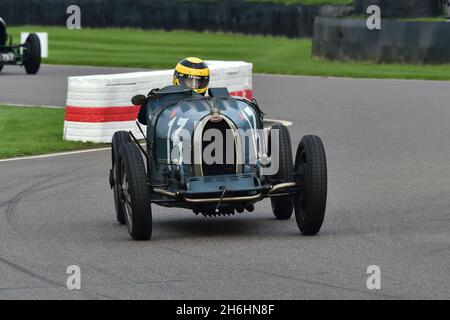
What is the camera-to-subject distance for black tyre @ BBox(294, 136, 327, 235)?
10.3 m

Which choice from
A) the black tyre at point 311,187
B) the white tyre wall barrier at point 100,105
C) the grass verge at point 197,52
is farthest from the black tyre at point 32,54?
the black tyre at point 311,187

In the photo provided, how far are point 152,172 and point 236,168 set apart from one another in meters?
0.87

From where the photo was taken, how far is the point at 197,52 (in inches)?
1462

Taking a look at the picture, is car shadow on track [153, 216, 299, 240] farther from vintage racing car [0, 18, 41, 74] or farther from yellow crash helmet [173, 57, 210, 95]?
vintage racing car [0, 18, 41, 74]

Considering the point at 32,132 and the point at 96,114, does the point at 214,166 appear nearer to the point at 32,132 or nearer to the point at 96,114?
the point at 96,114

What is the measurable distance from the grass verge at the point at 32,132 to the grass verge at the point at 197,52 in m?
10.5

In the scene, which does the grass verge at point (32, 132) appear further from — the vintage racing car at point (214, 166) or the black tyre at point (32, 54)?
the black tyre at point (32, 54)

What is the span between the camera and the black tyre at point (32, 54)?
1203 inches

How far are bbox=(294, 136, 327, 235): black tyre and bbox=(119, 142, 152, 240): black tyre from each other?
1211mm

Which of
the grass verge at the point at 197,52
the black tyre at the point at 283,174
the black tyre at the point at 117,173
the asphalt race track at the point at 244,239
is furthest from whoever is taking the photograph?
the grass verge at the point at 197,52

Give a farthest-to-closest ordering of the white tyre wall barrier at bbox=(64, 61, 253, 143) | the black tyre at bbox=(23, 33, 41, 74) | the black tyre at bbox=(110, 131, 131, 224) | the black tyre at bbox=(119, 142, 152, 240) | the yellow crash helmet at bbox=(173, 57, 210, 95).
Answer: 1. the black tyre at bbox=(23, 33, 41, 74)
2. the white tyre wall barrier at bbox=(64, 61, 253, 143)
3. the yellow crash helmet at bbox=(173, 57, 210, 95)
4. the black tyre at bbox=(110, 131, 131, 224)
5. the black tyre at bbox=(119, 142, 152, 240)

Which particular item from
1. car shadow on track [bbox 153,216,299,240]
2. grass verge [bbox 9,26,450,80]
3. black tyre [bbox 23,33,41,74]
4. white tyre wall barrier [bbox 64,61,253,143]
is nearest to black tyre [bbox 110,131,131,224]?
car shadow on track [bbox 153,216,299,240]
